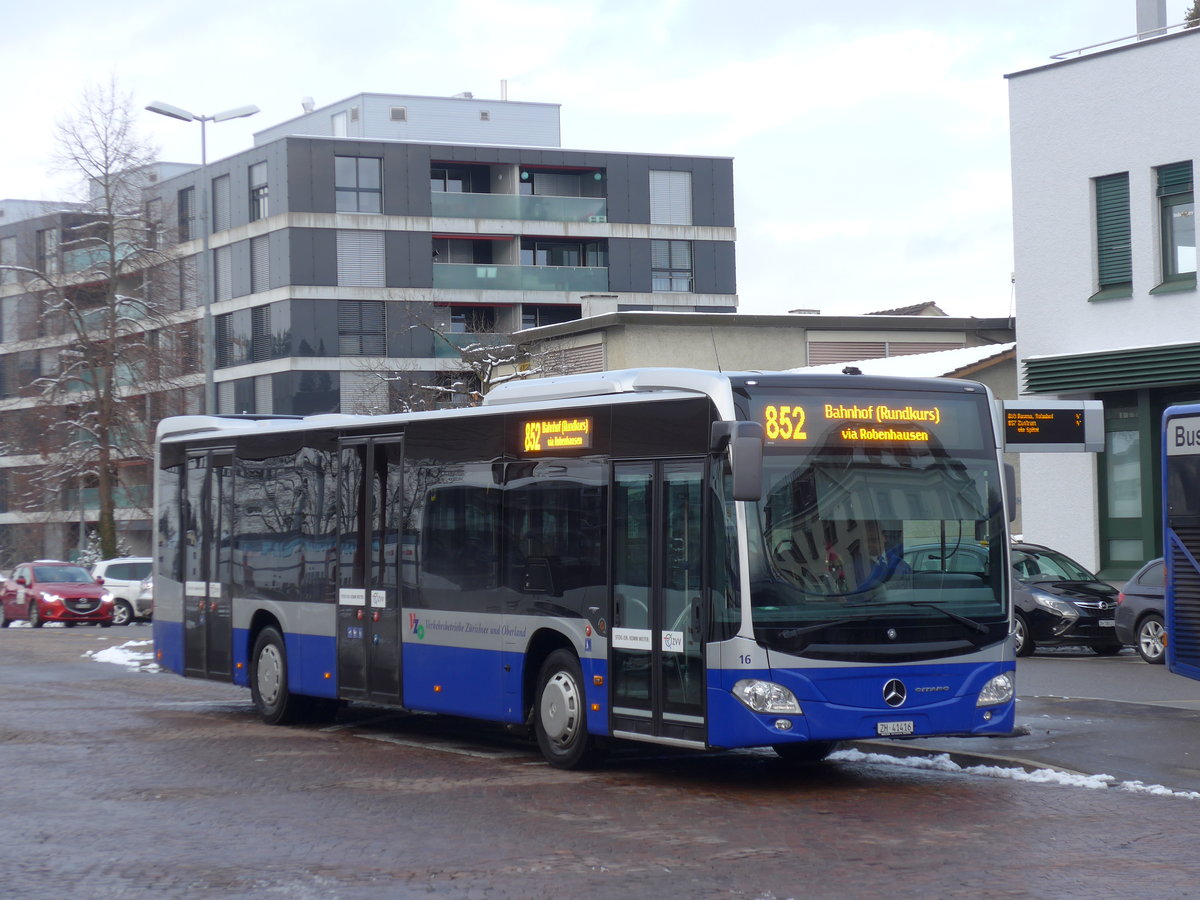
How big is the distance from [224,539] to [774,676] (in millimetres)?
8508

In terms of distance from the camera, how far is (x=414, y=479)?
15156mm

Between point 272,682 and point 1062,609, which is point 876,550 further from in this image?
point 1062,609

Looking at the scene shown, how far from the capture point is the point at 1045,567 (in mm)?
24859

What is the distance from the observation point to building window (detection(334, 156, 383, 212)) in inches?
2579

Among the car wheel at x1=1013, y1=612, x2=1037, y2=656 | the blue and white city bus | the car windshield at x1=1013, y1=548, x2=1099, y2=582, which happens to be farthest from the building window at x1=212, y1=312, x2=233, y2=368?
the blue and white city bus

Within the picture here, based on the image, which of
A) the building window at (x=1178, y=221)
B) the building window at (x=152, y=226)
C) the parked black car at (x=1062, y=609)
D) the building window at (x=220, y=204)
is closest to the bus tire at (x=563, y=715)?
the parked black car at (x=1062, y=609)

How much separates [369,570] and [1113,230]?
1755cm

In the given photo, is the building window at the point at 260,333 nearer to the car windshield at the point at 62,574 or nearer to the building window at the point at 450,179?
the building window at the point at 450,179

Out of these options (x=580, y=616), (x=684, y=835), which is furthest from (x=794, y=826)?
(x=580, y=616)

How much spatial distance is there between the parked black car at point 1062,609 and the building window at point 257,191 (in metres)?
46.6

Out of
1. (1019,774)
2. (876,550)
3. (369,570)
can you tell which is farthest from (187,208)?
(1019,774)

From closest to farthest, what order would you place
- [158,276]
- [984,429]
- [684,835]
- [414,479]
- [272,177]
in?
[684,835] < [984,429] < [414,479] < [158,276] < [272,177]

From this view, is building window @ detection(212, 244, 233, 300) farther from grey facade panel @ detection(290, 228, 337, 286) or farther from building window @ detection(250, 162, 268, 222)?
grey facade panel @ detection(290, 228, 337, 286)

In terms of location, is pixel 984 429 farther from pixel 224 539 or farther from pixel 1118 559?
pixel 1118 559
